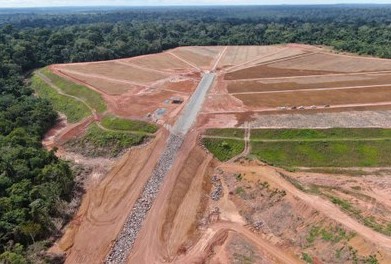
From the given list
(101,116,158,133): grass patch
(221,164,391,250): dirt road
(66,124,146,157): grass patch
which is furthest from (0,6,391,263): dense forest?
(221,164,391,250): dirt road

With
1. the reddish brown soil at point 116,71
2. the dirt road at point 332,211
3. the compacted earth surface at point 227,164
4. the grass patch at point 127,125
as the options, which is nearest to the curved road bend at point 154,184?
the compacted earth surface at point 227,164

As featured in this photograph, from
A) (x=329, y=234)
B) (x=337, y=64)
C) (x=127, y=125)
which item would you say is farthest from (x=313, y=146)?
(x=337, y=64)

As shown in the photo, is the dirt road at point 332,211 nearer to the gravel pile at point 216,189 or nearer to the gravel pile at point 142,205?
the gravel pile at point 216,189

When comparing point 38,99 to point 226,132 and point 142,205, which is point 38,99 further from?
point 142,205

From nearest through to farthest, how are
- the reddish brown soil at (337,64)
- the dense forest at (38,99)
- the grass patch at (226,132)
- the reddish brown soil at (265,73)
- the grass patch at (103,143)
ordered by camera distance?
the dense forest at (38,99) → the grass patch at (103,143) → the grass patch at (226,132) → the reddish brown soil at (265,73) → the reddish brown soil at (337,64)

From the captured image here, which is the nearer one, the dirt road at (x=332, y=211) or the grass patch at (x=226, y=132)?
the dirt road at (x=332, y=211)

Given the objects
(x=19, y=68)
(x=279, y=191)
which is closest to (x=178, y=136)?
(x=279, y=191)

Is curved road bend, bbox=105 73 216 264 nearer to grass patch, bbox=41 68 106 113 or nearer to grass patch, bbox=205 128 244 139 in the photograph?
grass patch, bbox=205 128 244 139
